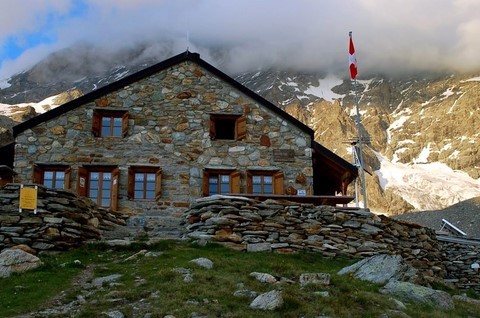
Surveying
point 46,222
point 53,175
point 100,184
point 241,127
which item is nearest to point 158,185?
point 100,184

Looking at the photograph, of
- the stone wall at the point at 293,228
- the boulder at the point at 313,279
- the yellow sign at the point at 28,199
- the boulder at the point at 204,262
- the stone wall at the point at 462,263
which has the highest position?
the yellow sign at the point at 28,199

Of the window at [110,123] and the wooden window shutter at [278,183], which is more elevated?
the window at [110,123]

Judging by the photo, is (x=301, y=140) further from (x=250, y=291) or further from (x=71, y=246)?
(x=250, y=291)

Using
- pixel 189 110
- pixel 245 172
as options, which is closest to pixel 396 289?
pixel 245 172

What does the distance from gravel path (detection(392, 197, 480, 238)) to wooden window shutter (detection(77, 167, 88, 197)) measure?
133 ft

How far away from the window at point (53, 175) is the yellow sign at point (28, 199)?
6.37m

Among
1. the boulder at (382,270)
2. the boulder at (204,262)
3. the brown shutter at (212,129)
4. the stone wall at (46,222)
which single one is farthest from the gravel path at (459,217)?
the boulder at (204,262)

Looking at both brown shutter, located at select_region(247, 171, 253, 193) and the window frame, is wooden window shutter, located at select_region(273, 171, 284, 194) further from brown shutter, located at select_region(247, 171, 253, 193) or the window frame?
brown shutter, located at select_region(247, 171, 253, 193)

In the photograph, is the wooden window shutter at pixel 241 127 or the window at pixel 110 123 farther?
the wooden window shutter at pixel 241 127

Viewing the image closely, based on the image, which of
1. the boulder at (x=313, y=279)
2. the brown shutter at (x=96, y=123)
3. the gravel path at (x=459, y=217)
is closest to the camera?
the boulder at (x=313, y=279)

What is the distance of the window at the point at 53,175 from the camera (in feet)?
71.9

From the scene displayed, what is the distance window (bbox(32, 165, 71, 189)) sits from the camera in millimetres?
21922

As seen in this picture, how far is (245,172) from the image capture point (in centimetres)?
2284

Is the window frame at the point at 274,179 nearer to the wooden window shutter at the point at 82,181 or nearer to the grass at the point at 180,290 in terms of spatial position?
the wooden window shutter at the point at 82,181
